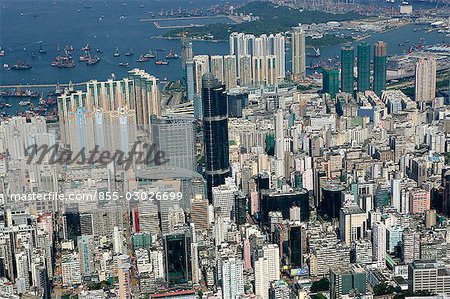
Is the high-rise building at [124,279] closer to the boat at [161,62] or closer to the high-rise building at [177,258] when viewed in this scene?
the high-rise building at [177,258]

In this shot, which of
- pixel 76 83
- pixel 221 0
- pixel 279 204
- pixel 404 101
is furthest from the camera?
pixel 221 0

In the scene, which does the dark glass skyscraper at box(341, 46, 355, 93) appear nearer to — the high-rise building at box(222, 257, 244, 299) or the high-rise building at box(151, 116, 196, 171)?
the high-rise building at box(151, 116, 196, 171)

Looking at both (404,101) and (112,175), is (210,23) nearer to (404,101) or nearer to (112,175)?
(404,101)

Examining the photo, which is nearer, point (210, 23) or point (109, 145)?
point (109, 145)

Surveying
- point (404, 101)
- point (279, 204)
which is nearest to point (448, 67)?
point (404, 101)

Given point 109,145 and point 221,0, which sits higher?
point 221,0

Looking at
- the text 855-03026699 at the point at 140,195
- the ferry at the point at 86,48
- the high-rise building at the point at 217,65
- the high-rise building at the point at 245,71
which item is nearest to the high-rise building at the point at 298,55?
the high-rise building at the point at 245,71

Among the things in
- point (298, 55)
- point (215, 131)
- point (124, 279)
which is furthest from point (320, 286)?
point (298, 55)
